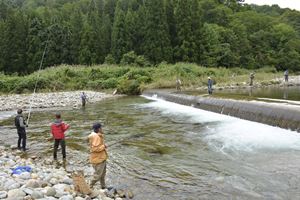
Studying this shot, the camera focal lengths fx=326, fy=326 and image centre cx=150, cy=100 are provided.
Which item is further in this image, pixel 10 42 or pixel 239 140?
pixel 10 42

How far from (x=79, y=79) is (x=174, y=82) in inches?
613

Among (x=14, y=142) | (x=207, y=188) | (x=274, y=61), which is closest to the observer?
(x=207, y=188)

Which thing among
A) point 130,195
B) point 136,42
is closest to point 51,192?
point 130,195

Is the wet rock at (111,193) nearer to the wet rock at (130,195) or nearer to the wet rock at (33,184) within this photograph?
the wet rock at (130,195)

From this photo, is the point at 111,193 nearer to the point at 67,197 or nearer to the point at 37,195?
the point at 67,197

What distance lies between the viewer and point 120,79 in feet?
152

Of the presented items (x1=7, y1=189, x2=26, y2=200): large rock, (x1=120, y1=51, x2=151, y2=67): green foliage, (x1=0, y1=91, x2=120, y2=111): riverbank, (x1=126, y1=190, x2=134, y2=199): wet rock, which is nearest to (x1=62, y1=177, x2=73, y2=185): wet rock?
(x1=126, y1=190, x2=134, y2=199): wet rock

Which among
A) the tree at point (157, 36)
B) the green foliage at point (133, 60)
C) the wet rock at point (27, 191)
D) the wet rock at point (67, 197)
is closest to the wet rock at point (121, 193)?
the wet rock at point (67, 197)

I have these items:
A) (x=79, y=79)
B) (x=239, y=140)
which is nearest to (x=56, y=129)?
(x=239, y=140)

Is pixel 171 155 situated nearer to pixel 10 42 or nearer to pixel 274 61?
pixel 10 42

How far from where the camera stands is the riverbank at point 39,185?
7137mm

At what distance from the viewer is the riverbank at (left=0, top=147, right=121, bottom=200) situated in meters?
7.14

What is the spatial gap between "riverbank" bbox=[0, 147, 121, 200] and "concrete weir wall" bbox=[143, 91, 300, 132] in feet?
31.8

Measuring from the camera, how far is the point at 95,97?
37250mm
